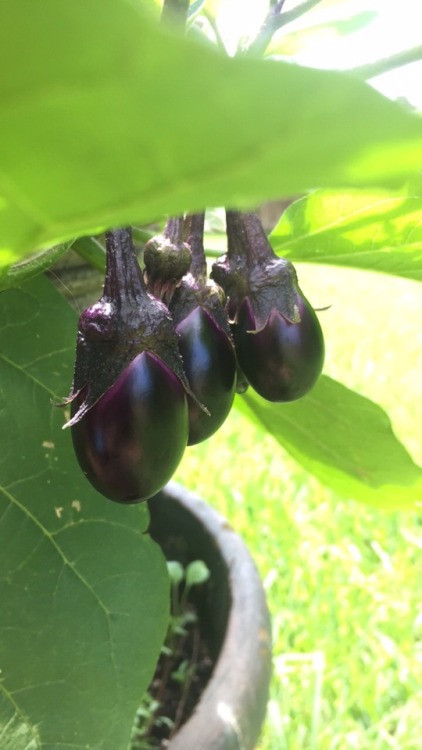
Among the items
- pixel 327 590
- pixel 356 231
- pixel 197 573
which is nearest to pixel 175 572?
pixel 197 573

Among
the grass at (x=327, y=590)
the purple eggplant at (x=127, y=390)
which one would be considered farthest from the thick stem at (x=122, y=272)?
the grass at (x=327, y=590)

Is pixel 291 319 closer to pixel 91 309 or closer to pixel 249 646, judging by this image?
pixel 91 309

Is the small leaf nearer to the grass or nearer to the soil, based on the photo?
the soil

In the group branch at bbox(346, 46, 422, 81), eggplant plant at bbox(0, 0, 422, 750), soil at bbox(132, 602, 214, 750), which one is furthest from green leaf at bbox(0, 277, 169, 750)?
soil at bbox(132, 602, 214, 750)

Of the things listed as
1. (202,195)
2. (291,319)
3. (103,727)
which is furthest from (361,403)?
(202,195)

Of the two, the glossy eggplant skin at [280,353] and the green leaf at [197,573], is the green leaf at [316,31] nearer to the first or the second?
the glossy eggplant skin at [280,353]

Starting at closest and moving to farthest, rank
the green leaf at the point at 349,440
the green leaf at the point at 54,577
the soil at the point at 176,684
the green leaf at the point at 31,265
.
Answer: the green leaf at the point at 31,265 < the green leaf at the point at 54,577 < the green leaf at the point at 349,440 < the soil at the point at 176,684
